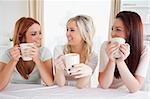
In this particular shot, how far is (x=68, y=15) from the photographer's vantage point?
5.45 ft

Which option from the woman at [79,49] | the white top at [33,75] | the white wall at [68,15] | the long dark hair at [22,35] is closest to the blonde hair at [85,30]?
the woman at [79,49]

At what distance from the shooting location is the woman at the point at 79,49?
3.17 ft

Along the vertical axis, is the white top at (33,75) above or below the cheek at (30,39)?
below

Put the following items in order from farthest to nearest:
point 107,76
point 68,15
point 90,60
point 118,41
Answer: point 68,15 → point 90,60 → point 107,76 → point 118,41

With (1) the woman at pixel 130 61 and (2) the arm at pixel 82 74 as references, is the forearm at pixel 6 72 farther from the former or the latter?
(1) the woman at pixel 130 61

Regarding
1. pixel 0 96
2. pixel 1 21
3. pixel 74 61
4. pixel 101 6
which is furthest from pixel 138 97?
pixel 1 21

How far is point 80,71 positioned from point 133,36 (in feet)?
0.98

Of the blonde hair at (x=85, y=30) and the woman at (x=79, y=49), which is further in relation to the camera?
the blonde hair at (x=85, y=30)

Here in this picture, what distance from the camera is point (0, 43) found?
166cm

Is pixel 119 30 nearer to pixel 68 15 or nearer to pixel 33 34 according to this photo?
pixel 33 34

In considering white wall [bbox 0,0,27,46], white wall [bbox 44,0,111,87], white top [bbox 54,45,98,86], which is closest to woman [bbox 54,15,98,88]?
white top [bbox 54,45,98,86]

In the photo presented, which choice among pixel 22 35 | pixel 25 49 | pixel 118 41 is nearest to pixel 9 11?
pixel 22 35

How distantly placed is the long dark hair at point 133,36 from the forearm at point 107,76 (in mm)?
108

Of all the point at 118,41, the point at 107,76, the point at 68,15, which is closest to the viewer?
the point at 118,41
